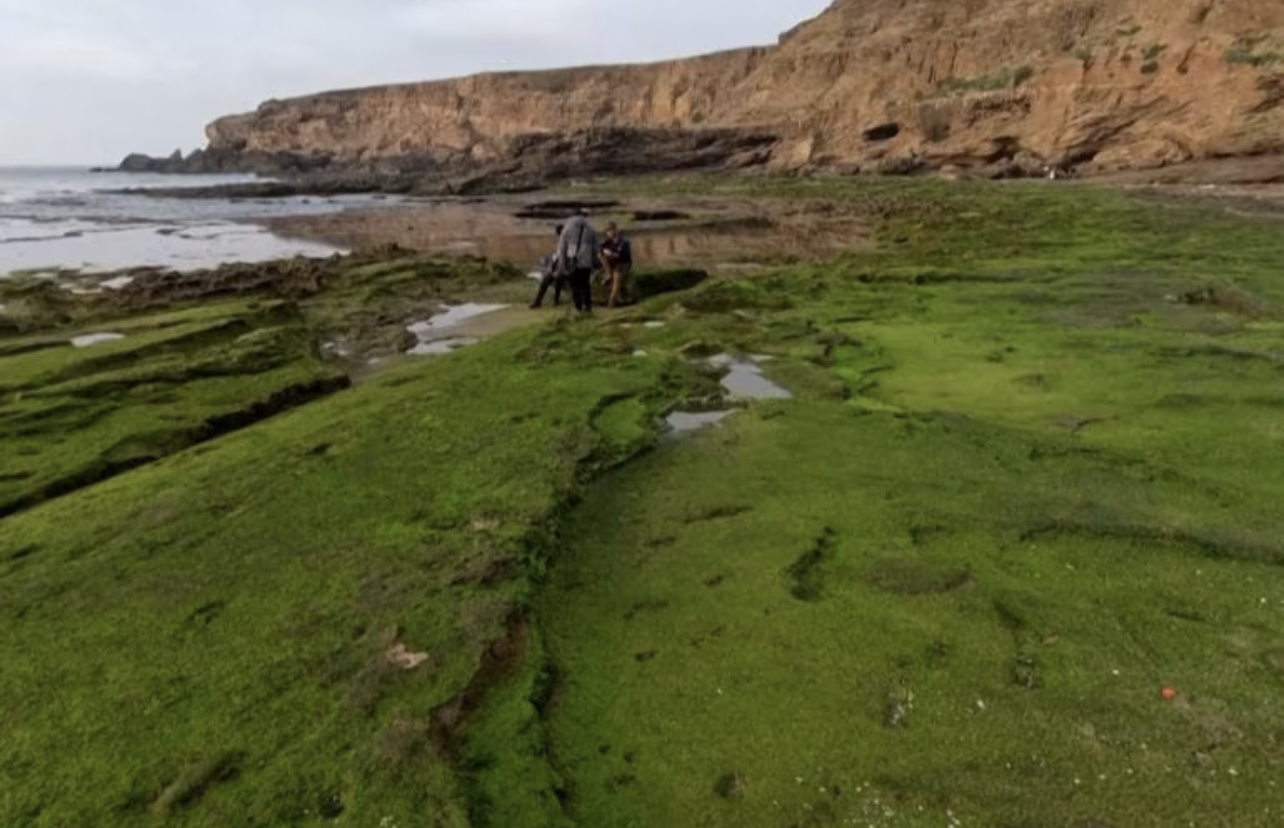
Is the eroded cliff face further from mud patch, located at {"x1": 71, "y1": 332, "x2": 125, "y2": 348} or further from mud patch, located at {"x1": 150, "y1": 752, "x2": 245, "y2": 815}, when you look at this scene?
mud patch, located at {"x1": 150, "y1": 752, "x2": 245, "y2": 815}

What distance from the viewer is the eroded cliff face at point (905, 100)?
51.4m

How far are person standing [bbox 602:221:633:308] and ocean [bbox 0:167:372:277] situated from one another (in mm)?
15698

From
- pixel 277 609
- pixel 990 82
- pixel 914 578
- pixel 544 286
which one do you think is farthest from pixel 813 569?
A: pixel 990 82

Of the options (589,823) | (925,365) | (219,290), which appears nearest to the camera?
(589,823)

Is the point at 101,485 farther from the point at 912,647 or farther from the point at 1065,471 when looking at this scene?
the point at 1065,471

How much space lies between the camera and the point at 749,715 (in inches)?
188

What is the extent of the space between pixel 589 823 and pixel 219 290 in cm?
1823

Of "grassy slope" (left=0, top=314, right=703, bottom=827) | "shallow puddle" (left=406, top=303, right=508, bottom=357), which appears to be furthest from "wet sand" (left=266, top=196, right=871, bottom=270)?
"grassy slope" (left=0, top=314, right=703, bottom=827)

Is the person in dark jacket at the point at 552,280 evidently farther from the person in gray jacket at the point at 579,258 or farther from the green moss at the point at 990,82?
the green moss at the point at 990,82

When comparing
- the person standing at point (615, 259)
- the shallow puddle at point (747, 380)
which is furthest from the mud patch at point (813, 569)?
the person standing at point (615, 259)

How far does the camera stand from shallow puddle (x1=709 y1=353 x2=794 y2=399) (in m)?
10.9

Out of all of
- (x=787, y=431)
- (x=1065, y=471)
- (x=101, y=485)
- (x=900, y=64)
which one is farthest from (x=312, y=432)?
(x=900, y=64)

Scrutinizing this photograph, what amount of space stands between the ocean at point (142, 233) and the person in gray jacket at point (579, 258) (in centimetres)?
1546

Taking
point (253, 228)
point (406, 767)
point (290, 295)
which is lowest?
point (253, 228)
